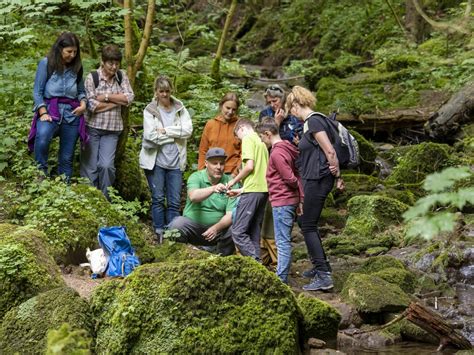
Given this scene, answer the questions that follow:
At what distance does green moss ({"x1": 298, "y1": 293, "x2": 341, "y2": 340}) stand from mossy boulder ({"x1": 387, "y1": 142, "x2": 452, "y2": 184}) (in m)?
5.94

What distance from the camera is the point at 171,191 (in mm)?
8266

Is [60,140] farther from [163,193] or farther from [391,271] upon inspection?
[391,271]

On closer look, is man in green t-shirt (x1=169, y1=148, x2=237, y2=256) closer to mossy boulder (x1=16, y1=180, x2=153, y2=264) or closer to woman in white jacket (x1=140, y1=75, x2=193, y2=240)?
mossy boulder (x1=16, y1=180, x2=153, y2=264)

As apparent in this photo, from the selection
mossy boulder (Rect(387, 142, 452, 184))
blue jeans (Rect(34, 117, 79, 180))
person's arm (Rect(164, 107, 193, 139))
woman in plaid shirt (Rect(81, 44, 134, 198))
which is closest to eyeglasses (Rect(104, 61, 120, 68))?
woman in plaid shirt (Rect(81, 44, 134, 198))

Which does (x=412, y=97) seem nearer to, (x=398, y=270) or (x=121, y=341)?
(x=398, y=270)

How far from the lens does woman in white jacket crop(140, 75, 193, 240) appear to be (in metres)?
8.02

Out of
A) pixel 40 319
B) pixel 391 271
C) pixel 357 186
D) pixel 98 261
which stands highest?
pixel 40 319

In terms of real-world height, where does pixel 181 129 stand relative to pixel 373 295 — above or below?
above

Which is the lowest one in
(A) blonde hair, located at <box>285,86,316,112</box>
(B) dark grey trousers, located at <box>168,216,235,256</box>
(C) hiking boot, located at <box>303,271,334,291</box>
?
(C) hiking boot, located at <box>303,271,334,291</box>

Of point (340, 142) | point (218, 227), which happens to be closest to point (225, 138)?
point (218, 227)

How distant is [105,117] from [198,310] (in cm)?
378

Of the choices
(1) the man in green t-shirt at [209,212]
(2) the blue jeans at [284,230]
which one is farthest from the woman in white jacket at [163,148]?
(2) the blue jeans at [284,230]

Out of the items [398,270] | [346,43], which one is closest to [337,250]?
[398,270]

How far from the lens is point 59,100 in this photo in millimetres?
7703
